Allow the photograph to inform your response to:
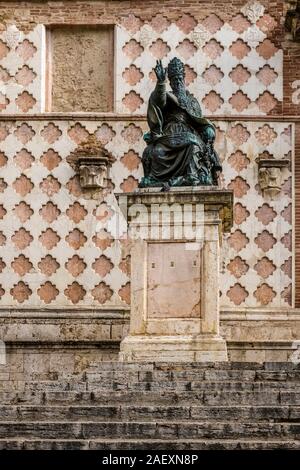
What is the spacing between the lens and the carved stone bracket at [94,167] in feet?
61.4

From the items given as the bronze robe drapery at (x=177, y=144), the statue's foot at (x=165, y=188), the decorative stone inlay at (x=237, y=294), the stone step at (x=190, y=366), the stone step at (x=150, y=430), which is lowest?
the stone step at (x=150, y=430)

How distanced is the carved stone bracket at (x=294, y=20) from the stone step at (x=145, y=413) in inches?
345

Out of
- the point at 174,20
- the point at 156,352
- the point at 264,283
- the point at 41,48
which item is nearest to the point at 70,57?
the point at 41,48

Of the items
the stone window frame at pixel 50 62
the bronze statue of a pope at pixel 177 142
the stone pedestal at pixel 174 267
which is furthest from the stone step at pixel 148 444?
the stone window frame at pixel 50 62

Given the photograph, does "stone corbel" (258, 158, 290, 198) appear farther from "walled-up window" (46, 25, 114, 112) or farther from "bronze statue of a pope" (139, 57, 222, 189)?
"bronze statue of a pope" (139, 57, 222, 189)

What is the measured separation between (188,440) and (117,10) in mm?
10122

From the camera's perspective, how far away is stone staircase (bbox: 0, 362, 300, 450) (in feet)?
34.6

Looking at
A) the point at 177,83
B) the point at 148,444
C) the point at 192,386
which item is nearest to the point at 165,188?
the point at 177,83

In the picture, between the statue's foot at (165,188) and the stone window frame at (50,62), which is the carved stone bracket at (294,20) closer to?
the stone window frame at (50,62)

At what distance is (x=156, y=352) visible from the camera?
562 inches

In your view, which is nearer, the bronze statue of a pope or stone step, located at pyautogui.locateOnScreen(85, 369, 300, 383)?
stone step, located at pyautogui.locateOnScreen(85, 369, 300, 383)

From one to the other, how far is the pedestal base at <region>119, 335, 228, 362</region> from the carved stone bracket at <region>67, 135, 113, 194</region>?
15.6 ft

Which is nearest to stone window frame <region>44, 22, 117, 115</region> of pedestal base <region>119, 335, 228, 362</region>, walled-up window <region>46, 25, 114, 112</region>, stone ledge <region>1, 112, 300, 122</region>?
walled-up window <region>46, 25, 114, 112</region>
